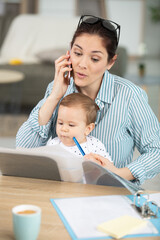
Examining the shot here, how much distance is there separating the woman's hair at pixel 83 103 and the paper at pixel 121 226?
0.62 metres

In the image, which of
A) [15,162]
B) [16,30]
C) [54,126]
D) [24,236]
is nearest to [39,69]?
[16,30]

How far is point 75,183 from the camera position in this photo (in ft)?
3.76

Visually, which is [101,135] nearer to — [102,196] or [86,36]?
[86,36]

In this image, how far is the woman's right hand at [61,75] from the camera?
149 cm

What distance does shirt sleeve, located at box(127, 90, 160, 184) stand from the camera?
1.47m

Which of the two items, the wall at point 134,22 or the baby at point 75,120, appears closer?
the baby at point 75,120

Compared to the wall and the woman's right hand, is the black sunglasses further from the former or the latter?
the wall

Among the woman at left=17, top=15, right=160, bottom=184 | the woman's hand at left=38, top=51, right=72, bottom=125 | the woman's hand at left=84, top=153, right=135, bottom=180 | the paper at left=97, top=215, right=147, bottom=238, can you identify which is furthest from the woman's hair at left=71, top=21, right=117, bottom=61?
the paper at left=97, top=215, right=147, bottom=238

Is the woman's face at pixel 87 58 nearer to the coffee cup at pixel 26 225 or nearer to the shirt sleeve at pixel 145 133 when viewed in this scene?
the shirt sleeve at pixel 145 133

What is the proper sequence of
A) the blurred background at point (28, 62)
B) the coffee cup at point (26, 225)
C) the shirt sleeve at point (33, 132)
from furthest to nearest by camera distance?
the blurred background at point (28, 62), the shirt sleeve at point (33, 132), the coffee cup at point (26, 225)

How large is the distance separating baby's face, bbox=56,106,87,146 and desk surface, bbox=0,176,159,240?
33cm

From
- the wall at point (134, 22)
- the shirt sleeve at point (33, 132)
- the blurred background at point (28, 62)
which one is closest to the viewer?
the shirt sleeve at point (33, 132)

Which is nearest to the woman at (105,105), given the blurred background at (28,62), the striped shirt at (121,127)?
the striped shirt at (121,127)

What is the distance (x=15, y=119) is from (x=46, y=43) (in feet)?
3.06
